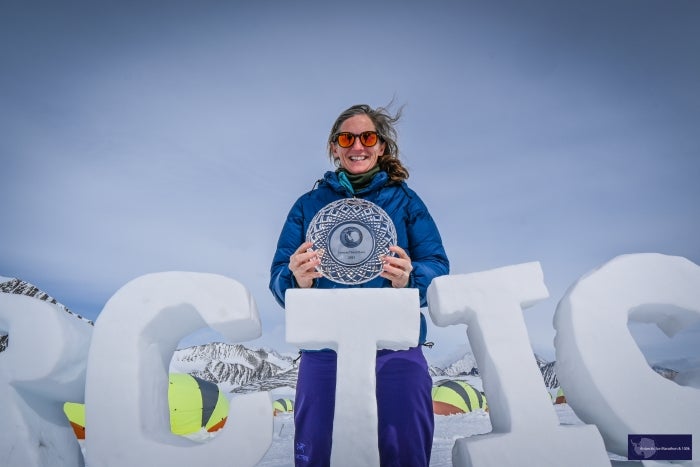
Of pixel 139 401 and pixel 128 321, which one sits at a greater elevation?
pixel 128 321

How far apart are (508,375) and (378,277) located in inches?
30.5

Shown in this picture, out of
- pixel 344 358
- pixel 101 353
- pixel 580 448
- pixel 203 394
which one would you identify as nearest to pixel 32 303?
pixel 101 353

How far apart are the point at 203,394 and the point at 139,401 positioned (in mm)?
6433

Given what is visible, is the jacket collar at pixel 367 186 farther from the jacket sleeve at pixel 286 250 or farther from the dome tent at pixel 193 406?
the dome tent at pixel 193 406

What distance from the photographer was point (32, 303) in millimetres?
1998

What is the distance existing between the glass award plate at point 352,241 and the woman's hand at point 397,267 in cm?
5

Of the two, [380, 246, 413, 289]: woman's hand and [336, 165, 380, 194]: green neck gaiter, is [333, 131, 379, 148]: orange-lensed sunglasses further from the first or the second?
[380, 246, 413, 289]: woman's hand

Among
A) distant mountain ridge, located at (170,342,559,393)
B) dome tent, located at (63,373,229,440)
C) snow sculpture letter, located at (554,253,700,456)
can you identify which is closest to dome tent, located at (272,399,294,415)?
dome tent, located at (63,373,229,440)

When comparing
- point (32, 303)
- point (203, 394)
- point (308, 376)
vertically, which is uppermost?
point (32, 303)

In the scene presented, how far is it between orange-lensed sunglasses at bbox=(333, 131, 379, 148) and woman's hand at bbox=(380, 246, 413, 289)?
0.76 meters

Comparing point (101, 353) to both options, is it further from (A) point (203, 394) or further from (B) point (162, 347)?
(A) point (203, 394)

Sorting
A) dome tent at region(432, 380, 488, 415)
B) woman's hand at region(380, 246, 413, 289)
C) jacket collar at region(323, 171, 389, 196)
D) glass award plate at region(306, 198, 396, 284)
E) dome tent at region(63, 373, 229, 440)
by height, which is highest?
jacket collar at region(323, 171, 389, 196)

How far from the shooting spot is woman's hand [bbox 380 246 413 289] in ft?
6.40

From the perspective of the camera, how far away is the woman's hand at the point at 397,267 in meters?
1.95
